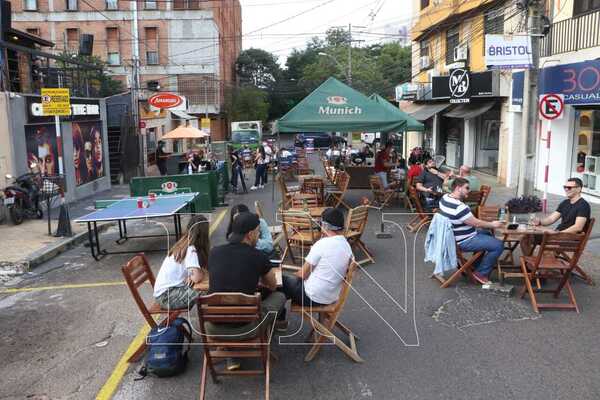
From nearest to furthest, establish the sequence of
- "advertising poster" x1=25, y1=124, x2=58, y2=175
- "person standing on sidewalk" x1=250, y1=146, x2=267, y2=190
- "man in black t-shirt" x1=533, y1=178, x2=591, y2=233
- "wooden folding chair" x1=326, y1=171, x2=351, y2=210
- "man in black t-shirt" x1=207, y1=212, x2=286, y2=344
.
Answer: "man in black t-shirt" x1=207, y1=212, x2=286, y2=344 < "man in black t-shirt" x1=533, y1=178, x2=591, y2=233 < "wooden folding chair" x1=326, y1=171, x2=351, y2=210 < "advertising poster" x1=25, y1=124, x2=58, y2=175 < "person standing on sidewalk" x1=250, y1=146, x2=267, y2=190

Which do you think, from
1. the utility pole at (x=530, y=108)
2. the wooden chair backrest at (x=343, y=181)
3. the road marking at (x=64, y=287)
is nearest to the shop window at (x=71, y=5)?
the wooden chair backrest at (x=343, y=181)

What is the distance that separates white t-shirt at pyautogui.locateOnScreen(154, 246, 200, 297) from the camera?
5336 mm

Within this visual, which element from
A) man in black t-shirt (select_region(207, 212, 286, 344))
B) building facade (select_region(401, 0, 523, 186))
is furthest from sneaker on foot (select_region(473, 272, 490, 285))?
building facade (select_region(401, 0, 523, 186))

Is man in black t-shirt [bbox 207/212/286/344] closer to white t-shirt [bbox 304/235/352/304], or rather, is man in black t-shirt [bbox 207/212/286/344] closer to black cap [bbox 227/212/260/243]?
black cap [bbox 227/212/260/243]

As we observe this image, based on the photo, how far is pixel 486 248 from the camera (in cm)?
711

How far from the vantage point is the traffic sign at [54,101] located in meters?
11.3

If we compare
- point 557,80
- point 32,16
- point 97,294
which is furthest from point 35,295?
point 32,16

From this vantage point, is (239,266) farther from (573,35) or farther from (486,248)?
(573,35)

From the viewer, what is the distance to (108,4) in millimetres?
49094

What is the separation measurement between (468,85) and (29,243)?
15265 millimetres

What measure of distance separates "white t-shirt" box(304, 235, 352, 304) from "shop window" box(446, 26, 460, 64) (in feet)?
70.4

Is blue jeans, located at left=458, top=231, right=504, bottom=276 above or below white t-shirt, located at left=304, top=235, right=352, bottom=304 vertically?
below

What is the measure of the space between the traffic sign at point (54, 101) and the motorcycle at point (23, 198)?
2.36 metres

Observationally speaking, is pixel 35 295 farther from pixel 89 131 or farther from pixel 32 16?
pixel 32 16
